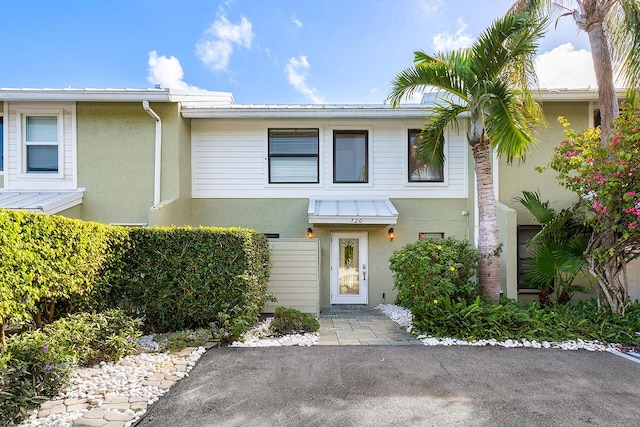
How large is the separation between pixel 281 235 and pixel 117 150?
552 centimetres

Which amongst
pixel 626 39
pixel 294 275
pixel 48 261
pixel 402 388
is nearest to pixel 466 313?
pixel 402 388

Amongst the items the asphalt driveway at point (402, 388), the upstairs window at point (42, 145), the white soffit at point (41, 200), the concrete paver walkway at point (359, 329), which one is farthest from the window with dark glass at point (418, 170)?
the upstairs window at point (42, 145)

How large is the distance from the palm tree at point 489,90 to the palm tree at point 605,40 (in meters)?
1.37

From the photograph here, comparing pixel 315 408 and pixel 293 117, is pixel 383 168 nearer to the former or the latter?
pixel 293 117

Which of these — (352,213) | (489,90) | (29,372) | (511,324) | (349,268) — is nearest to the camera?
(29,372)

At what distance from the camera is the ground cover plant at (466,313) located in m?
7.09

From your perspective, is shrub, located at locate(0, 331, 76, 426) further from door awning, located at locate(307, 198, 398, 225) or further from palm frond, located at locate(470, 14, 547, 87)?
palm frond, located at locate(470, 14, 547, 87)

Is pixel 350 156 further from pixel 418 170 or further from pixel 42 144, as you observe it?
pixel 42 144

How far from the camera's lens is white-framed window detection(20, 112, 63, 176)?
395 inches

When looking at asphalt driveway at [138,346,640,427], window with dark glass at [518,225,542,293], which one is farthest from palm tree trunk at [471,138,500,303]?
window with dark glass at [518,225,542,293]

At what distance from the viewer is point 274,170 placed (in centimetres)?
1132

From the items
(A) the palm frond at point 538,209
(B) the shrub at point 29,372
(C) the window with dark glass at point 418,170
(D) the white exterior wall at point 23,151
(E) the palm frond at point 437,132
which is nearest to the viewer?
(B) the shrub at point 29,372

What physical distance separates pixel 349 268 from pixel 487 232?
4.52 meters

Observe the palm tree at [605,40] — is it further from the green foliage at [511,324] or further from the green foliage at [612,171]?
the green foliage at [511,324]
